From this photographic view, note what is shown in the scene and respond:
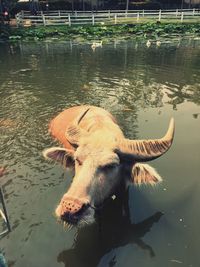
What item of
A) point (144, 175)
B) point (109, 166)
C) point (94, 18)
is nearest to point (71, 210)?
point (109, 166)

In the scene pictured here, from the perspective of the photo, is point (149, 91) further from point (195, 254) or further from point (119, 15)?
point (119, 15)

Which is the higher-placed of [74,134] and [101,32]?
[74,134]

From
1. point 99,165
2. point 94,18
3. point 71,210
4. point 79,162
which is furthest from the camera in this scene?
point 94,18

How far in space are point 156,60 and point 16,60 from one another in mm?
9440

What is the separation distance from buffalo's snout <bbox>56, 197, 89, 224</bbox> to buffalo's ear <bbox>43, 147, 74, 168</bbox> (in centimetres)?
171

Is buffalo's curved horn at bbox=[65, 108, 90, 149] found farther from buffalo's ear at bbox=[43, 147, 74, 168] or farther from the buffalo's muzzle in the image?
the buffalo's muzzle

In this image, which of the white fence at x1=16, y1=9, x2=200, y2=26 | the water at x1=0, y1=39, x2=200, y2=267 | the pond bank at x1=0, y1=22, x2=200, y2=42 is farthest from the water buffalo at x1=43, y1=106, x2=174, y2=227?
the white fence at x1=16, y1=9, x2=200, y2=26

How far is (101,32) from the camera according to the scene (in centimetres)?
3156

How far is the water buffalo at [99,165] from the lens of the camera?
4.17 metres

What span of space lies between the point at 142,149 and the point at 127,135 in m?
4.27

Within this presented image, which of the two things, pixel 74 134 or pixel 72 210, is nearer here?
pixel 72 210

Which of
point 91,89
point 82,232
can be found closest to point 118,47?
point 91,89

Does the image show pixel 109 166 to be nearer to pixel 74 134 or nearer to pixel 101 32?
pixel 74 134

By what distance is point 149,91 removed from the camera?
13.8 metres
